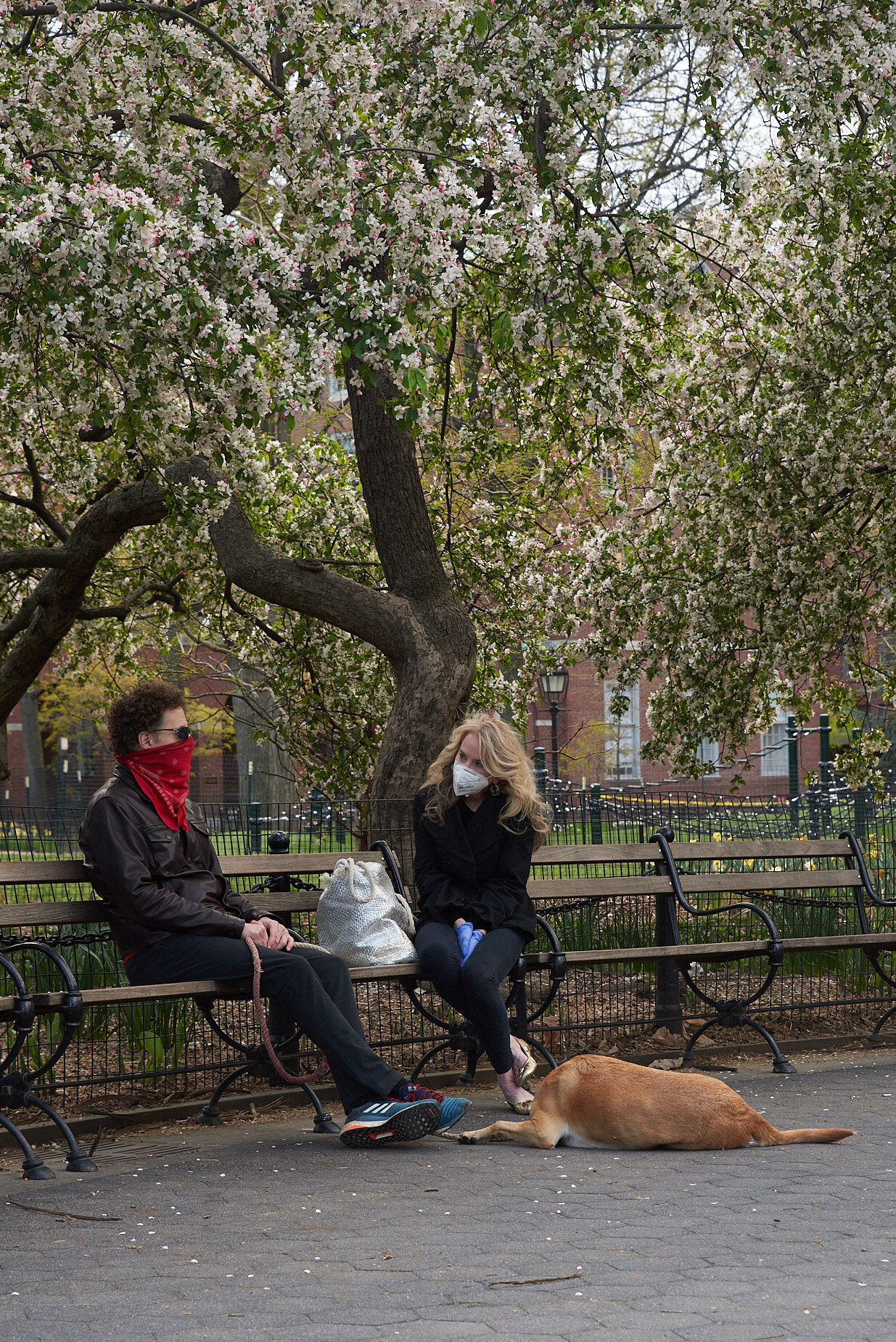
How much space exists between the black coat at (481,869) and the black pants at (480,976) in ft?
0.34

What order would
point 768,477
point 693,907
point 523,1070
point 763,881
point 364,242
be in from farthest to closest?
point 768,477 → point 693,907 → point 763,881 → point 364,242 → point 523,1070

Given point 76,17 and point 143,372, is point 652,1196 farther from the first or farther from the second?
point 76,17

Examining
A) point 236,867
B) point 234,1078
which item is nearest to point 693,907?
point 236,867

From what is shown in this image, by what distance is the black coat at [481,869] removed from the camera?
18.7 ft

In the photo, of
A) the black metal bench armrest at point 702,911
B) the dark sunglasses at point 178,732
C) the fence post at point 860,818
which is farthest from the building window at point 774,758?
the dark sunglasses at point 178,732

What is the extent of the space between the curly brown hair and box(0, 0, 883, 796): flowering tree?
183 centimetres

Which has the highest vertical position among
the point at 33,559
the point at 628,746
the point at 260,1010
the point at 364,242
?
the point at 364,242

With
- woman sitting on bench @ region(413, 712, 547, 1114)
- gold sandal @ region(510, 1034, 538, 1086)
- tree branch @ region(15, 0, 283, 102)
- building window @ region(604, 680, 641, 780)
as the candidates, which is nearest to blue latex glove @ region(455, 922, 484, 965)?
woman sitting on bench @ region(413, 712, 547, 1114)

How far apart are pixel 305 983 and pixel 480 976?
687 mm

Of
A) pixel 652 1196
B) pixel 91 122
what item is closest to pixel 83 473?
pixel 91 122

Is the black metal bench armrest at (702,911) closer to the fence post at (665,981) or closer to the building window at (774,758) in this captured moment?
the fence post at (665,981)

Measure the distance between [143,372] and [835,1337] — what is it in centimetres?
509

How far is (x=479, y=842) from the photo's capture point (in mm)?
5723

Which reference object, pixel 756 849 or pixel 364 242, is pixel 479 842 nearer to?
pixel 756 849
